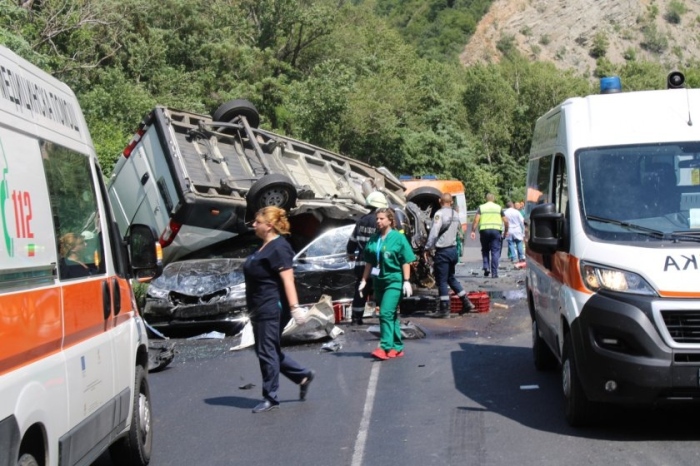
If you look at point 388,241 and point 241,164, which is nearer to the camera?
point 388,241

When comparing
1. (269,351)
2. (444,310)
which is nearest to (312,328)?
(444,310)

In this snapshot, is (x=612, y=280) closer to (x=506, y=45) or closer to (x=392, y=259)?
(x=392, y=259)

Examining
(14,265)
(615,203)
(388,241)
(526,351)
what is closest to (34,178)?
(14,265)

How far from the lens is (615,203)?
7.14 metres

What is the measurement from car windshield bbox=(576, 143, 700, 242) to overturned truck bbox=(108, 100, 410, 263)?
6433 millimetres

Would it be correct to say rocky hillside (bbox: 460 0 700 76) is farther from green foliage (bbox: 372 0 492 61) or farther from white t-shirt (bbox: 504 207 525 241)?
white t-shirt (bbox: 504 207 525 241)

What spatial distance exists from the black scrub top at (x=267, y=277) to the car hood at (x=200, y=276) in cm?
467

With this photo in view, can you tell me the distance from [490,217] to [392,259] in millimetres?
10050

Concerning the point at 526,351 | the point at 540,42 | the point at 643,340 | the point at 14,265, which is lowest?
the point at 526,351

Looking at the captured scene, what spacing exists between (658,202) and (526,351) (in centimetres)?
410

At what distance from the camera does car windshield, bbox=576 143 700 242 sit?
6914 millimetres

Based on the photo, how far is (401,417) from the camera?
7.76 m

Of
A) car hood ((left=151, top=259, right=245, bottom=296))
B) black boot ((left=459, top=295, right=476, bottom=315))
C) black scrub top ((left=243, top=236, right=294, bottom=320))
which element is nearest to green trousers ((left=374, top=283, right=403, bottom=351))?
black scrub top ((left=243, top=236, right=294, bottom=320))

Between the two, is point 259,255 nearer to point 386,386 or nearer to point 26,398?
point 386,386
